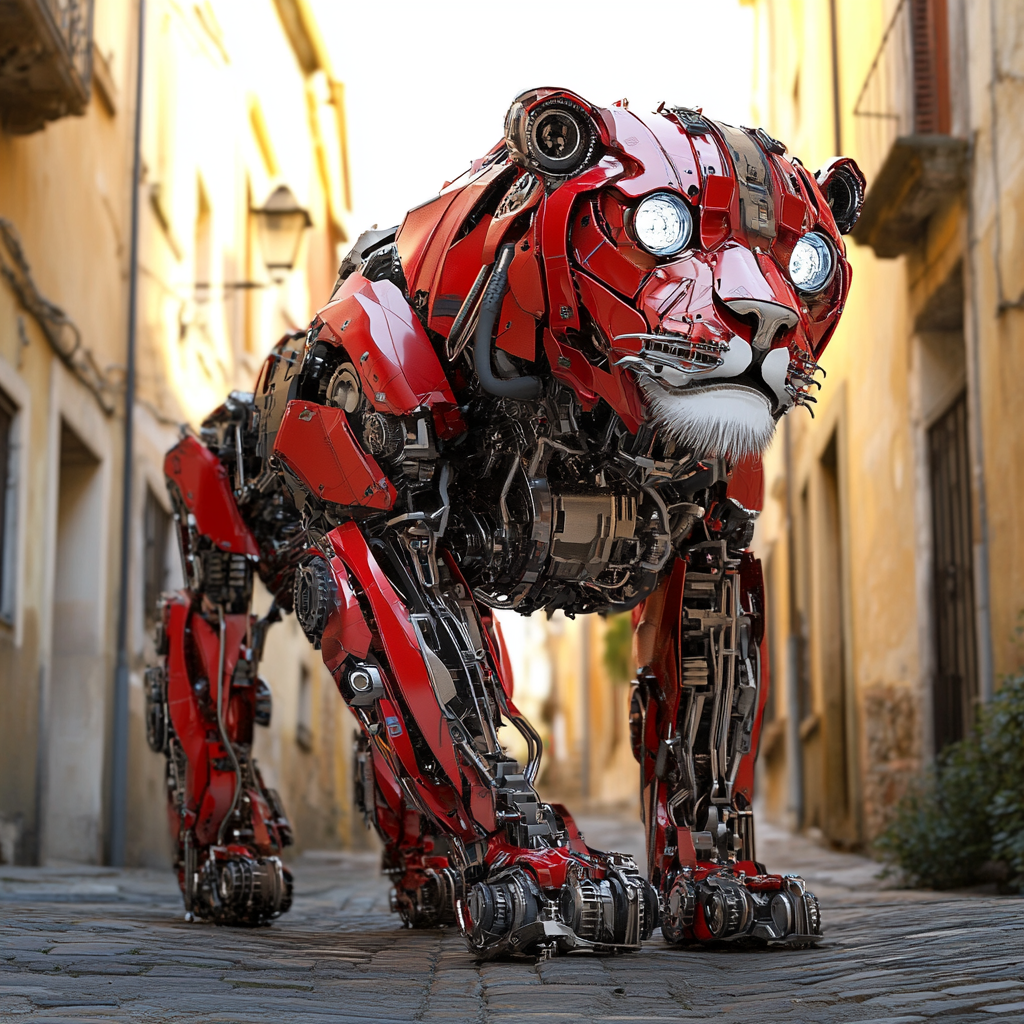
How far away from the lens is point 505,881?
12.2ft

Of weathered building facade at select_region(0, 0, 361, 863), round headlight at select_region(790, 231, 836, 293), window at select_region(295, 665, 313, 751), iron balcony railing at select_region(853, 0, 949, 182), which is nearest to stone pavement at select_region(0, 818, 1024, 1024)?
round headlight at select_region(790, 231, 836, 293)

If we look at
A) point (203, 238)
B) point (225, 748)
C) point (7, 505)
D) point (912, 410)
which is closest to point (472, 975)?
point (225, 748)

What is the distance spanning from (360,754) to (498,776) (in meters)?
1.73

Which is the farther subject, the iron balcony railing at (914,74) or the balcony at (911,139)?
the iron balcony railing at (914,74)

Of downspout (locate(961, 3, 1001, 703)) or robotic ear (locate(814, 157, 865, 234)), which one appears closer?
robotic ear (locate(814, 157, 865, 234))

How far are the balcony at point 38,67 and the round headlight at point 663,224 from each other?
524 cm

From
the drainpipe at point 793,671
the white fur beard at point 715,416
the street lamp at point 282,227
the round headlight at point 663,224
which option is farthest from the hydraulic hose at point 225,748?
the drainpipe at point 793,671

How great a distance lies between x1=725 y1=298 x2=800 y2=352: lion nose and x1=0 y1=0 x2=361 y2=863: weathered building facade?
18.4 feet

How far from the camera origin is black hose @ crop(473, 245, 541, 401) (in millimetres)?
3988

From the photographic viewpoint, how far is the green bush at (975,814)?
6543mm

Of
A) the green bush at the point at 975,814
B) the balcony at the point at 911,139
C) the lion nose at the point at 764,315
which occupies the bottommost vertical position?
the green bush at the point at 975,814

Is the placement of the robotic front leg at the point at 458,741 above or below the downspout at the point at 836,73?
below

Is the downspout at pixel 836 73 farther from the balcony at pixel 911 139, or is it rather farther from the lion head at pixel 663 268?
the lion head at pixel 663 268

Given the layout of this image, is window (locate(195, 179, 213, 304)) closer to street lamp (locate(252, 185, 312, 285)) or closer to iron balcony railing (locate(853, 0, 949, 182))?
street lamp (locate(252, 185, 312, 285))
